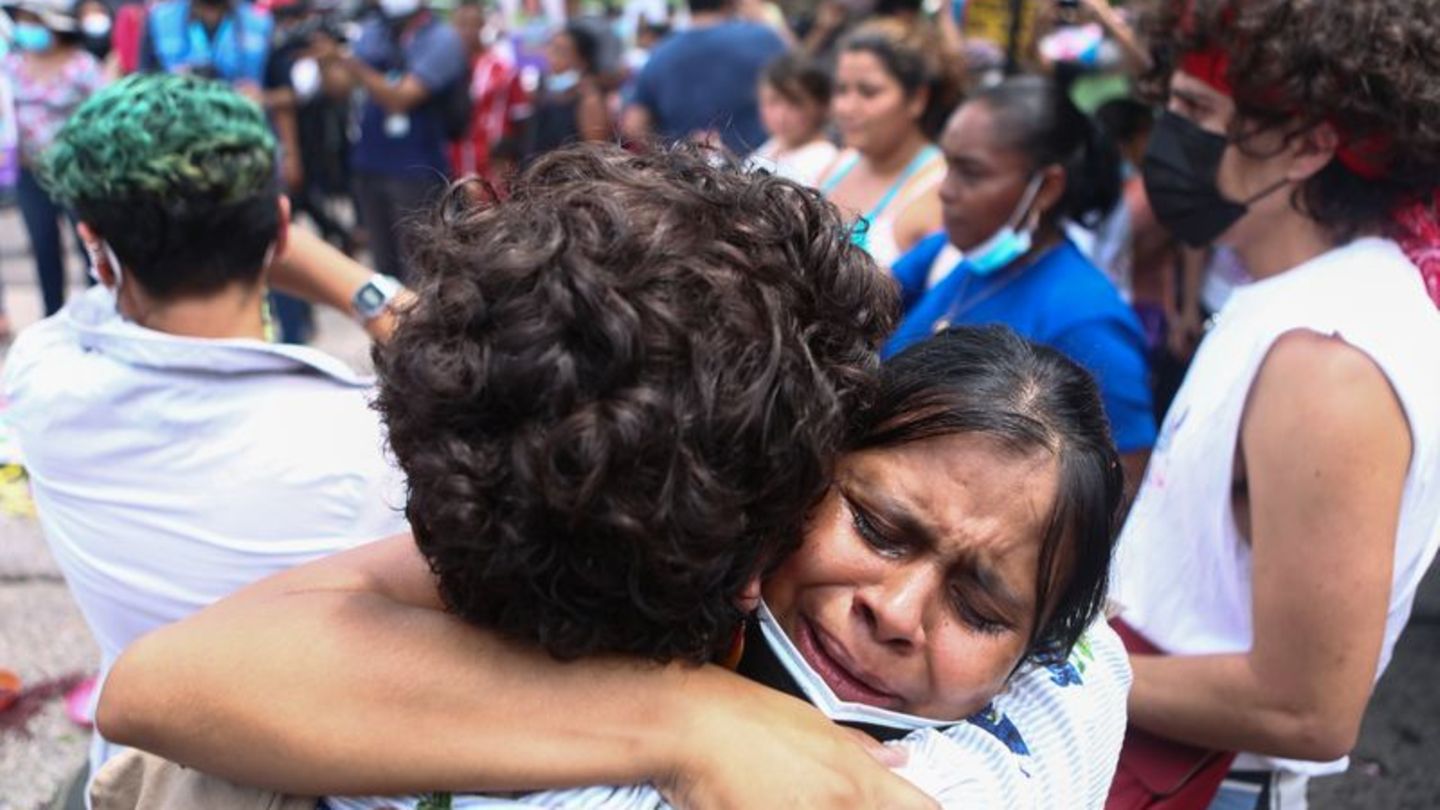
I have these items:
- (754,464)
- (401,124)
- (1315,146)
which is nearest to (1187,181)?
(1315,146)

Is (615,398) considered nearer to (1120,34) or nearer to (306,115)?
(1120,34)

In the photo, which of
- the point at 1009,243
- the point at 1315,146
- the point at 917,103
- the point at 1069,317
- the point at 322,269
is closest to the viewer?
the point at 1315,146

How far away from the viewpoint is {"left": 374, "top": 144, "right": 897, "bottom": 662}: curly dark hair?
2.92ft

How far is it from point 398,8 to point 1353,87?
262 inches

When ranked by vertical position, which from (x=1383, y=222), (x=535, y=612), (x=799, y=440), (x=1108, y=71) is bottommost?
(x=1108, y=71)

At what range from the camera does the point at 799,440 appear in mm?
964

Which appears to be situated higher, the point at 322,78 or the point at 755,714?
the point at 755,714

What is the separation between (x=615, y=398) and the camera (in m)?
0.89

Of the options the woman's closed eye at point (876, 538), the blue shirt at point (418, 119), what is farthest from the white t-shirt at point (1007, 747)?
the blue shirt at point (418, 119)

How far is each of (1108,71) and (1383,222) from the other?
18.9 feet

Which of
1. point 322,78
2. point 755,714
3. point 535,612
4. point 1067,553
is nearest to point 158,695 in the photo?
point 535,612

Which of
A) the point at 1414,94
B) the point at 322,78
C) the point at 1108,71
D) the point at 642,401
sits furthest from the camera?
the point at 322,78

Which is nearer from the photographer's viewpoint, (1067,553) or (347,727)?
(347,727)

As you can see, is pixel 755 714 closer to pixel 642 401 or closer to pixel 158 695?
pixel 642 401
